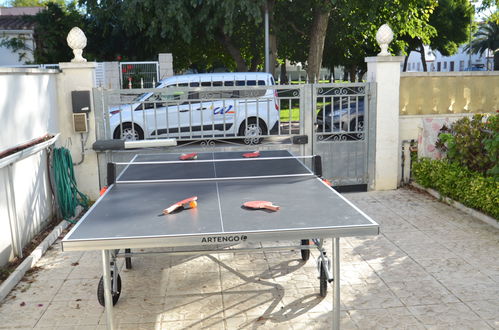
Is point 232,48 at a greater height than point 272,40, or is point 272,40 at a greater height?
point 272,40

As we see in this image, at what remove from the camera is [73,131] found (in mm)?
8336

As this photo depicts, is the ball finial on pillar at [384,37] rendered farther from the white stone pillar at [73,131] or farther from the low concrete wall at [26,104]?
the low concrete wall at [26,104]

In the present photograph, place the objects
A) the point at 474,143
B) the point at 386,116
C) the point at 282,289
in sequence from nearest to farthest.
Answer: the point at 282,289 → the point at 474,143 → the point at 386,116

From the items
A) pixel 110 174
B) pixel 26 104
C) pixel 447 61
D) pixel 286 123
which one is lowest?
pixel 110 174

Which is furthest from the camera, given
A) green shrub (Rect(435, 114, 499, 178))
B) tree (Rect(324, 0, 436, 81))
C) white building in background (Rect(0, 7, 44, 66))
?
white building in background (Rect(0, 7, 44, 66))

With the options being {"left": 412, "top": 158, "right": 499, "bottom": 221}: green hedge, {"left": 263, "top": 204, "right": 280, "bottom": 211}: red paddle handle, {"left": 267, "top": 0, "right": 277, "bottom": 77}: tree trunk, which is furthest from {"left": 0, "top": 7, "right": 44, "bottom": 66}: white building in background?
{"left": 263, "top": 204, "right": 280, "bottom": 211}: red paddle handle

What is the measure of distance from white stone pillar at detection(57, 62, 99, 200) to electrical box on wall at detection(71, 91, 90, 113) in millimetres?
108

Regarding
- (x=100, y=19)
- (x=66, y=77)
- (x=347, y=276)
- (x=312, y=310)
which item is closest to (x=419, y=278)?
(x=347, y=276)

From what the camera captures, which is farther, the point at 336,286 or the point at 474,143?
the point at 474,143

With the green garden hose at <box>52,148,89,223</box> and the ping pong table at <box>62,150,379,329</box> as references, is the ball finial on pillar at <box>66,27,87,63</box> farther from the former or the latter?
the ping pong table at <box>62,150,379,329</box>

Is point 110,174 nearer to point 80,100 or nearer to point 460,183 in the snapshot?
point 80,100

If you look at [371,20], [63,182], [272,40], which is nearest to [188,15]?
[272,40]

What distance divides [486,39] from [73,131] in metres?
57.7

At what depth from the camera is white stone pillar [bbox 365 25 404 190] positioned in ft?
29.1
